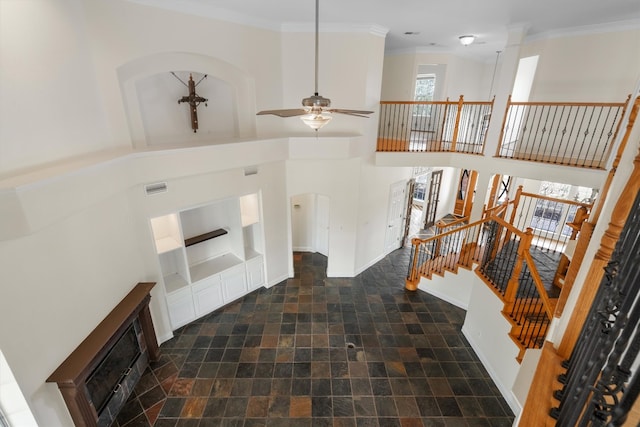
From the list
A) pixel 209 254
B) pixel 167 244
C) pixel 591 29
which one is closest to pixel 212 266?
pixel 209 254

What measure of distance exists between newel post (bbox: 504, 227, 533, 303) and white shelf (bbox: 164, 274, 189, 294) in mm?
5692

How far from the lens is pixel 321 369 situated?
505 centimetres

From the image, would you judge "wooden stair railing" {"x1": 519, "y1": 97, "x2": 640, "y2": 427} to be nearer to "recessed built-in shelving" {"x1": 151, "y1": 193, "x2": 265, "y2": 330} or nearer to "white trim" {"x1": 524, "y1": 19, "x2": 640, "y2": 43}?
"recessed built-in shelving" {"x1": 151, "y1": 193, "x2": 265, "y2": 330}

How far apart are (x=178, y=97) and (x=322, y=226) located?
508 cm

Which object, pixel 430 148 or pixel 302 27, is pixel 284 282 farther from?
pixel 302 27

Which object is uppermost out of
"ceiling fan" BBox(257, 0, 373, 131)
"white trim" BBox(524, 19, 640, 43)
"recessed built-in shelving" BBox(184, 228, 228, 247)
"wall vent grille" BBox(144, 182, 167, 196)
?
"white trim" BBox(524, 19, 640, 43)

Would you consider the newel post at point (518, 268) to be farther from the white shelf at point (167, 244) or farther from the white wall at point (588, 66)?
the white shelf at point (167, 244)

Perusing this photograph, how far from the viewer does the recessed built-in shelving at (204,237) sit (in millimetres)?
6039

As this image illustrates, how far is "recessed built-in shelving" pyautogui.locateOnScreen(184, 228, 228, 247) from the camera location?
6.04 metres

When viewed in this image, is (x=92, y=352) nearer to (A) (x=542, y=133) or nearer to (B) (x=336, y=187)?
(B) (x=336, y=187)

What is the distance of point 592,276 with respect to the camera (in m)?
1.36

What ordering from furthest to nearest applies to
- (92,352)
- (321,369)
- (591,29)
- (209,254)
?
(209,254) → (591,29) → (321,369) → (92,352)

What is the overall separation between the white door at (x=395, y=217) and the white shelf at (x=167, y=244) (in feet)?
18.3

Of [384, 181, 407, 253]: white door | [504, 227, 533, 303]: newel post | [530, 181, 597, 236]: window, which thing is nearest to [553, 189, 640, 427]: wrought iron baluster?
[504, 227, 533, 303]: newel post
